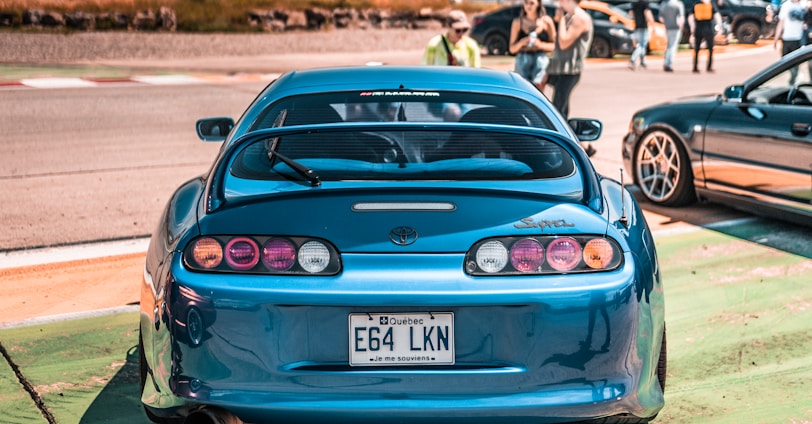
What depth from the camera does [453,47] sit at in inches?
395

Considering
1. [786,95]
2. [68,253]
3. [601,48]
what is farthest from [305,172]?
[601,48]

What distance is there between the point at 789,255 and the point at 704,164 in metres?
1.22

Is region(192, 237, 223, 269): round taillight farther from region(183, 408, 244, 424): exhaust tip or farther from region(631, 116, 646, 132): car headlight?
region(631, 116, 646, 132): car headlight

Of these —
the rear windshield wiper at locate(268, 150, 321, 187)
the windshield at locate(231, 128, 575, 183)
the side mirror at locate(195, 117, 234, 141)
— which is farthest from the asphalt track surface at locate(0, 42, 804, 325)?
the rear windshield wiper at locate(268, 150, 321, 187)

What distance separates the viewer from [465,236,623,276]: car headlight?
133 inches

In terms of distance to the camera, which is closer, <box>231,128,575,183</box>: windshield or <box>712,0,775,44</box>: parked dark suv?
<box>231,128,575,183</box>: windshield

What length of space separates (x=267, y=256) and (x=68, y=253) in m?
4.16

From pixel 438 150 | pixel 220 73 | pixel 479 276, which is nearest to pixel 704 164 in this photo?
pixel 438 150

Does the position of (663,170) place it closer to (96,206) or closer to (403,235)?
(96,206)

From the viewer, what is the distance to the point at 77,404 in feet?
14.6

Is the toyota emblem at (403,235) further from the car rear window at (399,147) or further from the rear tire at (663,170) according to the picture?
the rear tire at (663,170)

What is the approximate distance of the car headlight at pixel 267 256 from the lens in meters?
3.36

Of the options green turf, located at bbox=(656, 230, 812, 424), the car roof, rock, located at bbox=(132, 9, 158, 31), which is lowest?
rock, located at bbox=(132, 9, 158, 31)

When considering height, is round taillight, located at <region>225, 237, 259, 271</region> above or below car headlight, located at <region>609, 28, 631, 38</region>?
above
